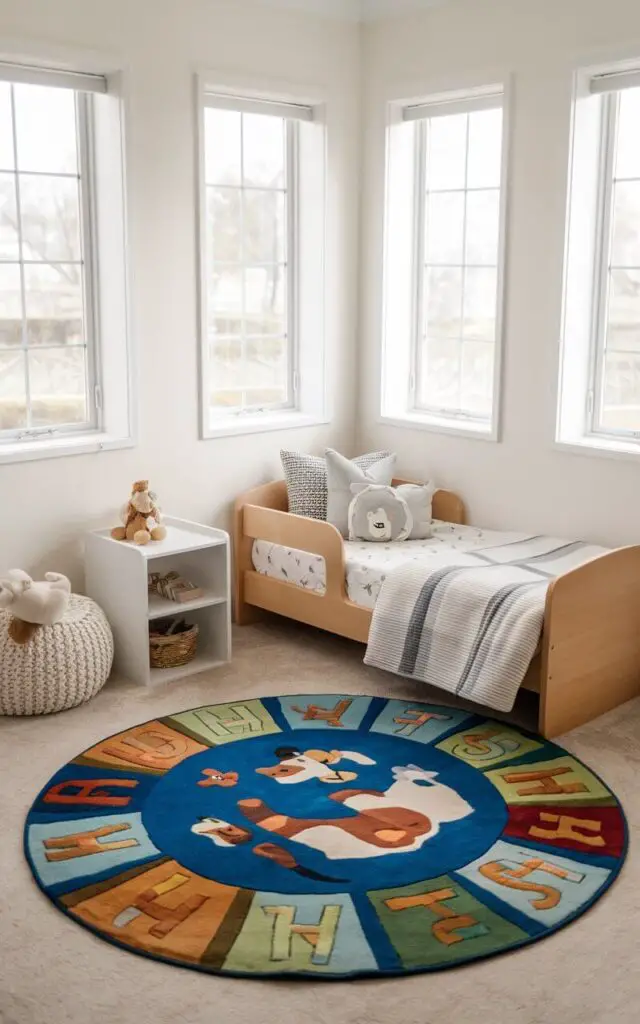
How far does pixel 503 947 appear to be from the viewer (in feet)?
7.70

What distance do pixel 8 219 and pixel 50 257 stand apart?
0.20 m

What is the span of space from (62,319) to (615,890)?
2680mm

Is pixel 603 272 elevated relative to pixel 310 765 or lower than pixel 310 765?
elevated

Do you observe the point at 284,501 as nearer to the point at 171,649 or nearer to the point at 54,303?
the point at 171,649

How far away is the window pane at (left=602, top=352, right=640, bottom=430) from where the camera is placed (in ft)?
13.2

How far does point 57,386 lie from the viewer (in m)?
4.05

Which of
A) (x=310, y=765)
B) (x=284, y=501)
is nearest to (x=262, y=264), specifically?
(x=284, y=501)

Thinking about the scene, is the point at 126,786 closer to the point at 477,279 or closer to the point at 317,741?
the point at 317,741

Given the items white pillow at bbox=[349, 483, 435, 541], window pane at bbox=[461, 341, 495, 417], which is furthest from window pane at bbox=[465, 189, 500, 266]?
white pillow at bbox=[349, 483, 435, 541]

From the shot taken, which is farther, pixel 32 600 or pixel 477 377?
pixel 477 377

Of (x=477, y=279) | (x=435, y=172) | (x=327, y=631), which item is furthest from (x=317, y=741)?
(x=435, y=172)

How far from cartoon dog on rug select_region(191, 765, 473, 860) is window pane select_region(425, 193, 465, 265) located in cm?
236

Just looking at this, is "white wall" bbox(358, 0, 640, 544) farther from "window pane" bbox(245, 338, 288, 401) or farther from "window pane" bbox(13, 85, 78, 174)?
"window pane" bbox(13, 85, 78, 174)

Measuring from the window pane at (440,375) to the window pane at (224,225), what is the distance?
0.91 m
